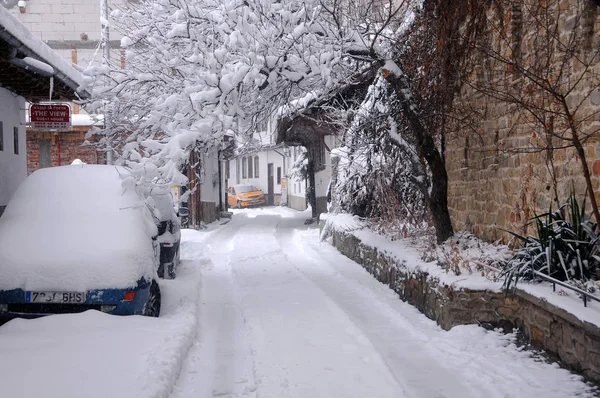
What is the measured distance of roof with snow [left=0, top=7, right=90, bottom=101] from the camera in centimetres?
781

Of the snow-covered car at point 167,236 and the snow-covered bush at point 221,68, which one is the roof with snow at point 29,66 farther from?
the snow-covered car at point 167,236

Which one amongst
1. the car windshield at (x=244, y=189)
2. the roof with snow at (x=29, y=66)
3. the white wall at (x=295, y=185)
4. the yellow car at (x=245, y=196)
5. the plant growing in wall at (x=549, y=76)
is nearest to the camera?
the plant growing in wall at (x=549, y=76)

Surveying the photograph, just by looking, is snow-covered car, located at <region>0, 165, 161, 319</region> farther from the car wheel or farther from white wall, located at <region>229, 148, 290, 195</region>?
white wall, located at <region>229, 148, 290, 195</region>

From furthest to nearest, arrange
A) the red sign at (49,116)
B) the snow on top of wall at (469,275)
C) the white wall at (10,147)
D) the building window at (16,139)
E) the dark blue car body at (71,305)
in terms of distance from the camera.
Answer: the building window at (16,139) < the red sign at (49,116) < the white wall at (10,147) < the dark blue car body at (71,305) < the snow on top of wall at (469,275)

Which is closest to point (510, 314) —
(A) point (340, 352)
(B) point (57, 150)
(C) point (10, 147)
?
(A) point (340, 352)

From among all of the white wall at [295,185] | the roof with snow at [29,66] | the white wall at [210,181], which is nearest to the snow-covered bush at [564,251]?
the roof with snow at [29,66]

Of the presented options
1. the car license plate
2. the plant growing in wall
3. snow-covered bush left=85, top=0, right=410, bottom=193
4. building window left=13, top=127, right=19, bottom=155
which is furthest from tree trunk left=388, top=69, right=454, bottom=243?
building window left=13, top=127, right=19, bottom=155

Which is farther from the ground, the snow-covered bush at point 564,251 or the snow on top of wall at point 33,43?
the snow on top of wall at point 33,43

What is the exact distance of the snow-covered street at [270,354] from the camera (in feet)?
15.1

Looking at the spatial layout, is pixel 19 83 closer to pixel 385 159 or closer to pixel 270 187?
pixel 385 159

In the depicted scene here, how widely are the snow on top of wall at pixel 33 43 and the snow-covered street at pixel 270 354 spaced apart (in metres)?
4.01

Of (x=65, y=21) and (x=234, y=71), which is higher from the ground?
(x=65, y=21)

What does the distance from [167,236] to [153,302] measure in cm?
314

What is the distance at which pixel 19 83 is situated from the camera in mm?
10617
